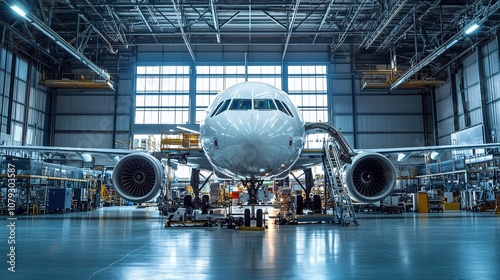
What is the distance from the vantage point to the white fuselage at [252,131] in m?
8.34

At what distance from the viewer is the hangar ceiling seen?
28.0m

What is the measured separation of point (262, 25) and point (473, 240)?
2992 centimetres

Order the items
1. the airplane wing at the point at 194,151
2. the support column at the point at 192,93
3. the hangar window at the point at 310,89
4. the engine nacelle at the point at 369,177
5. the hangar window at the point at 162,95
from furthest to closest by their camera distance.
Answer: the hangar window at the point at 310,89
the hangar window at the point at 162,95
the support column at the point at 192,93
the airplane wing at the point at 194,151
the engine nacelle at the point at 369,177

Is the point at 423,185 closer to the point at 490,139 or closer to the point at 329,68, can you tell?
the point at 490,139

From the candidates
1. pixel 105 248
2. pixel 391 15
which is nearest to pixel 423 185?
pixel 391 15

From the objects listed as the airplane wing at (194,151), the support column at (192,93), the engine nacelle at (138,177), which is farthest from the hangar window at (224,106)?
the support column at (192,93)

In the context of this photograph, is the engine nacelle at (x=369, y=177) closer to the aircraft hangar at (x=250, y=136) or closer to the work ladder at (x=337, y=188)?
the aircraft hangar at (x=250, y=136)

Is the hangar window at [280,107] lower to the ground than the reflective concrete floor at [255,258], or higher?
higher

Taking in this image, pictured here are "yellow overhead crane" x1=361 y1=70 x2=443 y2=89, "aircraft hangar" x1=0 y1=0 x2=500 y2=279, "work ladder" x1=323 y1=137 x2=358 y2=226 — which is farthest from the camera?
"yellow overhead crane" x1=361 y1=70 x2=443 y2=89

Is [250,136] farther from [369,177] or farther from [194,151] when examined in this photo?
[369,177]

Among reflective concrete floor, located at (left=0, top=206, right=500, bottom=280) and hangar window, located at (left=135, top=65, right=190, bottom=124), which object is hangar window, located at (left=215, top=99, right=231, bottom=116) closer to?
reflective concrete floor, located at (left=0, top=206, right=500, bottom=280)

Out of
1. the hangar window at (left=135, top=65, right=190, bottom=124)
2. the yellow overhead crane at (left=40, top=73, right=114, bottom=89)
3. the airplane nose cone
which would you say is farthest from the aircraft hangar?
the yellow overhead crane at (left=40, top=73, right=114, bottom=89)

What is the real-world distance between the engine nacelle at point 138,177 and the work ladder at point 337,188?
5.12 m

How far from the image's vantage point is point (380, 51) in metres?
38.2
